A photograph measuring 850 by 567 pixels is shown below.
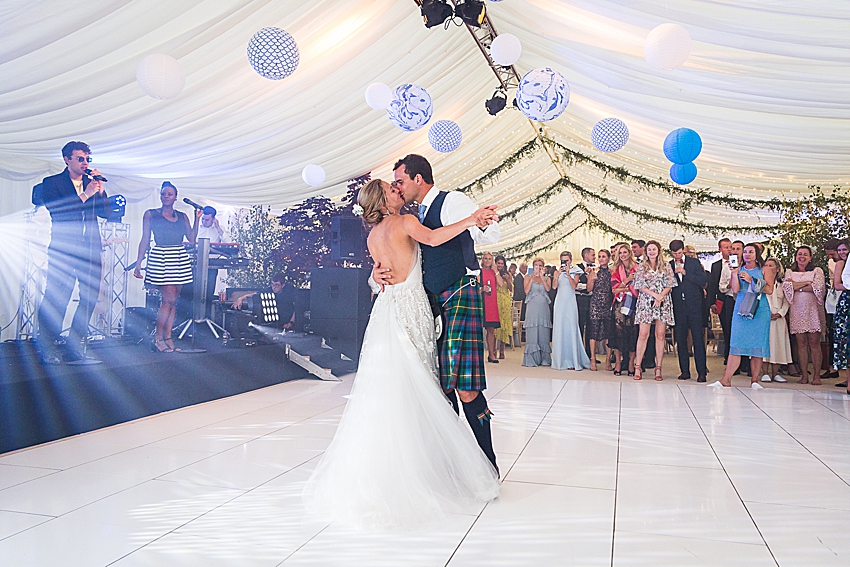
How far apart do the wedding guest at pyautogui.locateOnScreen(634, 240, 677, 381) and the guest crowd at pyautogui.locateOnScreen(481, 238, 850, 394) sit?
11 millimetres

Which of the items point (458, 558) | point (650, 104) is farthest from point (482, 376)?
point (650, 104)

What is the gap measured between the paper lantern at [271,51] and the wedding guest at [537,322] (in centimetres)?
440

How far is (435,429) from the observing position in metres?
2.44

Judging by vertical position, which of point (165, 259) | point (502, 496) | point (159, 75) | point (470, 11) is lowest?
point (502, 496)

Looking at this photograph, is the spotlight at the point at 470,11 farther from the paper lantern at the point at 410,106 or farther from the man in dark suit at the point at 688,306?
the man in dark suit at the point at 688,306

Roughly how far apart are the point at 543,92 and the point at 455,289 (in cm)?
335

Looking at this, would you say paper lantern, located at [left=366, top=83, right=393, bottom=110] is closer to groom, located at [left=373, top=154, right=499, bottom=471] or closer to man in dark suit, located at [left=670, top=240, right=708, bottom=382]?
groom, located at [left=373, top=154, right=499, bottom=471]

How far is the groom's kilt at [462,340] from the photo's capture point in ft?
8.48

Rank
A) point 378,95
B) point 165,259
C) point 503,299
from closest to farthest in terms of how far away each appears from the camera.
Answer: point 165,259 → point 378,95 → point 503,299

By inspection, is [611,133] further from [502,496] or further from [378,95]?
[502,496]

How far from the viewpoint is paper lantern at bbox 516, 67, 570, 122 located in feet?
17.6

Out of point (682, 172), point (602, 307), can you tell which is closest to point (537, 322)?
point (602, 307)

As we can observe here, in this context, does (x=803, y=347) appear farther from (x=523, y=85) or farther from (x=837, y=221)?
(x=523, y=85)

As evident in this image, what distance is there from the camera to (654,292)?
640 centimetres
